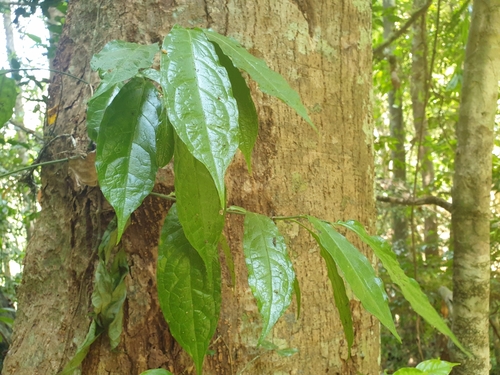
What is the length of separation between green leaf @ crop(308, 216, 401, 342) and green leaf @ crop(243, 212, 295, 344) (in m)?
0.06

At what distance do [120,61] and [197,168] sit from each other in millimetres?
159

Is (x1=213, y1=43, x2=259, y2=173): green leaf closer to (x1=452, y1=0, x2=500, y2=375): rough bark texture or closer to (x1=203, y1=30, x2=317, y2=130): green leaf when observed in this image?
(x1=203, y1=30, x2=317, y2=130): green leaf

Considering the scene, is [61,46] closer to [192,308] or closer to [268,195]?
[268,195]

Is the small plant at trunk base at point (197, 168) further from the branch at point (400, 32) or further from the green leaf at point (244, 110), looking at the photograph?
the branch at point (400, 32)

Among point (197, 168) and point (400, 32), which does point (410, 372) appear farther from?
point (400, 32)

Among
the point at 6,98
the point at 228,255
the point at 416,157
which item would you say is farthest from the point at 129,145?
the point at 416,157

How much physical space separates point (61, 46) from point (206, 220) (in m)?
0.82

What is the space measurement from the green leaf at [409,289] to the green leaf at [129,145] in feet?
1.05

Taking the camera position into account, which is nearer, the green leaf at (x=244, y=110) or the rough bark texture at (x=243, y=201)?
the green leaf at (x=244, y=110)

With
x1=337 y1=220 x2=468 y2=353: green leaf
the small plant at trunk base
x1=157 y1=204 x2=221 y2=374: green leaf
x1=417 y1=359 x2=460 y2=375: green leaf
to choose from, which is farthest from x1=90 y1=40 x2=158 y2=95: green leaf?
x1=417 y1=359 x2=460 y2=375: green leaf

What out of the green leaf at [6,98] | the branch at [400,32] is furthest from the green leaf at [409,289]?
the branch at [400,32]

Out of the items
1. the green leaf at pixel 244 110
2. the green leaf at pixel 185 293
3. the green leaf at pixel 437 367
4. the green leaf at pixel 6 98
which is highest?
the green leaf at pixel 6 98

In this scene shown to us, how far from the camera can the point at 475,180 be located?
6.02 ft

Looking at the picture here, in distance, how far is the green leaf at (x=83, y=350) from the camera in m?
0.78
